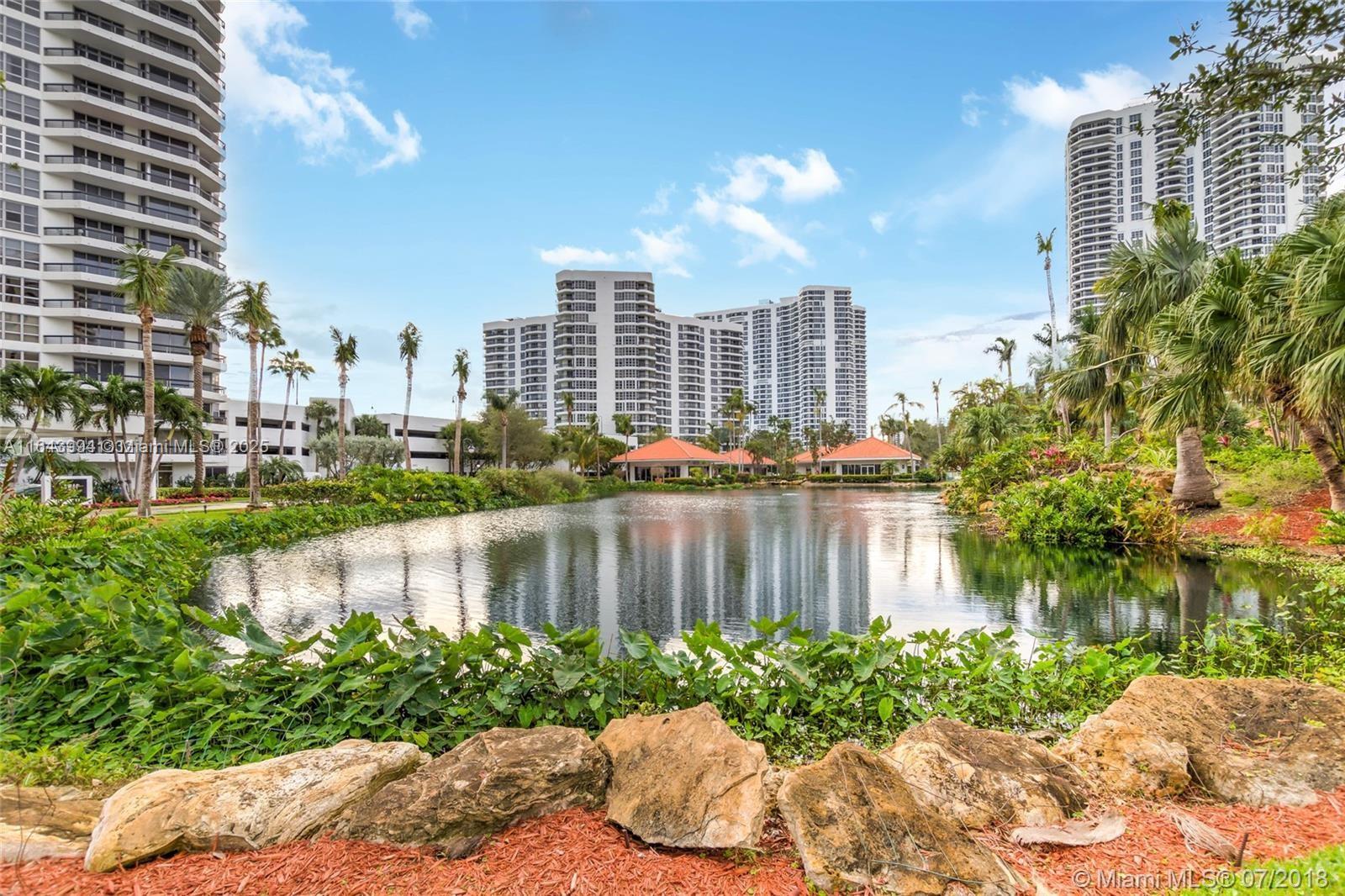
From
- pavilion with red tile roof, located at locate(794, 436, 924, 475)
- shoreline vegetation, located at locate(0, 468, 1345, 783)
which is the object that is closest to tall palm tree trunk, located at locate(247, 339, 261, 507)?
shoreline vegetation, located at locate(0, 468, 1345, 783)

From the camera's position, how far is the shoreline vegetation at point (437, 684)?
3.73 metres

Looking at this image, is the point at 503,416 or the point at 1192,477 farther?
the point at 503,416

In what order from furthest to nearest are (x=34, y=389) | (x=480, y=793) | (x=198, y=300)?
(x=198, y=300) → (x=34, y=389) → (x=480, y=793)

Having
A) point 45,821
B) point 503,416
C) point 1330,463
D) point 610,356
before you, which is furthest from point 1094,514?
point 610,356

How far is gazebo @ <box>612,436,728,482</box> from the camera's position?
6625cm

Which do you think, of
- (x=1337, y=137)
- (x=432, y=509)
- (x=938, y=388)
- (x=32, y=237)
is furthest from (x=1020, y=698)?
(x=938, y=388)

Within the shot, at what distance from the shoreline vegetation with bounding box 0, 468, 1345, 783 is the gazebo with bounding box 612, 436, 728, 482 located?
60671 millimetres

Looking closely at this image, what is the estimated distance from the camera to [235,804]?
8.61 feet

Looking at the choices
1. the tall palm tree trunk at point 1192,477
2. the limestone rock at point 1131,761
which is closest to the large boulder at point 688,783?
the limestone rock at point 1131,761

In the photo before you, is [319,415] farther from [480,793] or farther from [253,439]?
[480,793]

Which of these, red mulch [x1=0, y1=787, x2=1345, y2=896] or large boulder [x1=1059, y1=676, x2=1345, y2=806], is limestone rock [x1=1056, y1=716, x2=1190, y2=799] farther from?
red mulch [x1=0, y1=787, x2=1345, y2=896]

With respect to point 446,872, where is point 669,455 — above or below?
above

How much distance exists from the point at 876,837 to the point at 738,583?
9.22m

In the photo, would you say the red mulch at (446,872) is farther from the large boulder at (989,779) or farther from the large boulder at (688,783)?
the large boulder at (989,779)
